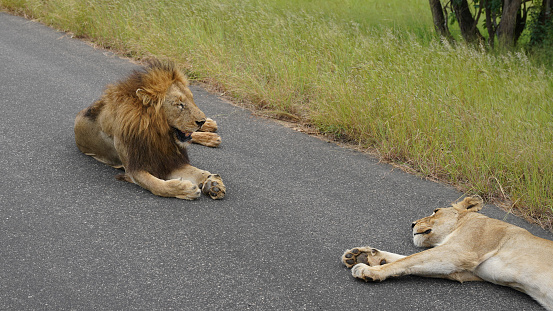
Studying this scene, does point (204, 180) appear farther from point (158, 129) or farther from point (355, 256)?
point (355, 256)

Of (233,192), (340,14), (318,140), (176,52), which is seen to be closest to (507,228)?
(233,192)

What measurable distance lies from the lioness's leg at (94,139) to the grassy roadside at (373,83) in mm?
2078

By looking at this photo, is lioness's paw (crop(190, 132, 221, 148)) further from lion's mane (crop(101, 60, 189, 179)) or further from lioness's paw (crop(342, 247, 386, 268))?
lioness's paw (crop(342, 247, 386, 268))

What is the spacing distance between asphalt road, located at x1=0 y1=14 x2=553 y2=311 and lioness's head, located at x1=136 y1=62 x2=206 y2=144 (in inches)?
22.4

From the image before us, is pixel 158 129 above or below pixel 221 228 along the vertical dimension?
above

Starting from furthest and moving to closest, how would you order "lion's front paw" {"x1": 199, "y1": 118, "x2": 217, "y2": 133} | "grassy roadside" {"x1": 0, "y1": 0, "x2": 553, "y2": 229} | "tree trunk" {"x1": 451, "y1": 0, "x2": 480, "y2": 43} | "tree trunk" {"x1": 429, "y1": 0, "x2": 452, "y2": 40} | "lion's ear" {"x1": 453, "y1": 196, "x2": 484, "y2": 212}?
"tree trunk" {"x1": 451, "y1": 0, "x2": 480, "y2": 43}
"tree trunk" {"x1": 429, "y1": 0, "x2": 452, "y2": 40}
"lion's front paw" {"x1": 199, "y1": 118, "x2": 217, "y2": 133}
"grassy roadside" {"x1": 0, "y1": 0, "x2": 553, "y2": 229}
"lion's ear" {"x1": 453, "y1": 196, "x2": 484, "y2": 212}

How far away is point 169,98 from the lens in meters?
3.95

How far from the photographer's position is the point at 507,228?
3289 mm

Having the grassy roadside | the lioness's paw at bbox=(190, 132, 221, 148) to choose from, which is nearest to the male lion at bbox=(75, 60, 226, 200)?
the lioness's paw at bbox=(190, 132, 221, 148)

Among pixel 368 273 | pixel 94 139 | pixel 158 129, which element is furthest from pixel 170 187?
pixel 368 273

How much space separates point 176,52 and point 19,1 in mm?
4744

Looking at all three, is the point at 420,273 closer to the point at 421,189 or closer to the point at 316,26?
the point at 421,189

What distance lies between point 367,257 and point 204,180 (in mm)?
1410

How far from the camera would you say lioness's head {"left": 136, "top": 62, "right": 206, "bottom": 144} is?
12.8ft
